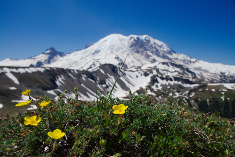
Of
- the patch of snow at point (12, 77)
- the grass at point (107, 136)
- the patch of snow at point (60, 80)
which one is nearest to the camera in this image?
A: the grass at point (107, 136)

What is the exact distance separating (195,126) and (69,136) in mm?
2761

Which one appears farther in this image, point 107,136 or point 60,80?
point 60,80

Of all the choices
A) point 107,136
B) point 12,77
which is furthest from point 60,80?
point 107,136

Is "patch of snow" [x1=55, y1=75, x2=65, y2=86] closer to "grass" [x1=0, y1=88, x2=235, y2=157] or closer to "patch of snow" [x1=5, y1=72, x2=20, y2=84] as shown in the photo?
"patch of snow" [x1=5, y1=72, x2=20, y2=84]

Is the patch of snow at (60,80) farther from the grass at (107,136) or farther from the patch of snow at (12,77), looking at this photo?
the grass at (107,136)

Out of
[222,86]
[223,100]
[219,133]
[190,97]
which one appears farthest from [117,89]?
[219,133]

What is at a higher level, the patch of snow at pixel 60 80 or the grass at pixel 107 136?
the patch of snow at pixel 60 80

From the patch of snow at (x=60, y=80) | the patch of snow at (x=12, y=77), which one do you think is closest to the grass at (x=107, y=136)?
the patch of snow at (x=12, y=77)

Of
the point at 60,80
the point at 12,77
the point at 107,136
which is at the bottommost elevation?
A: the point at 107,136

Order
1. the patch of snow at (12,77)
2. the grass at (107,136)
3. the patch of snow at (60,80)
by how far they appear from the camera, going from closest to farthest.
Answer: the grass at (107,136) → the patch of snow at (12,77) → the patch of snow at (60,80)

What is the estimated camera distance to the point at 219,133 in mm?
3270

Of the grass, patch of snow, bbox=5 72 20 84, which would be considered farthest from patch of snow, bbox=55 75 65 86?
the grass

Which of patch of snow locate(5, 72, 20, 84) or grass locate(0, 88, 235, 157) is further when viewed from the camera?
patch of snow locate(5, 72, 20, 84)

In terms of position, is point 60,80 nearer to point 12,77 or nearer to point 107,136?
point 12,77
